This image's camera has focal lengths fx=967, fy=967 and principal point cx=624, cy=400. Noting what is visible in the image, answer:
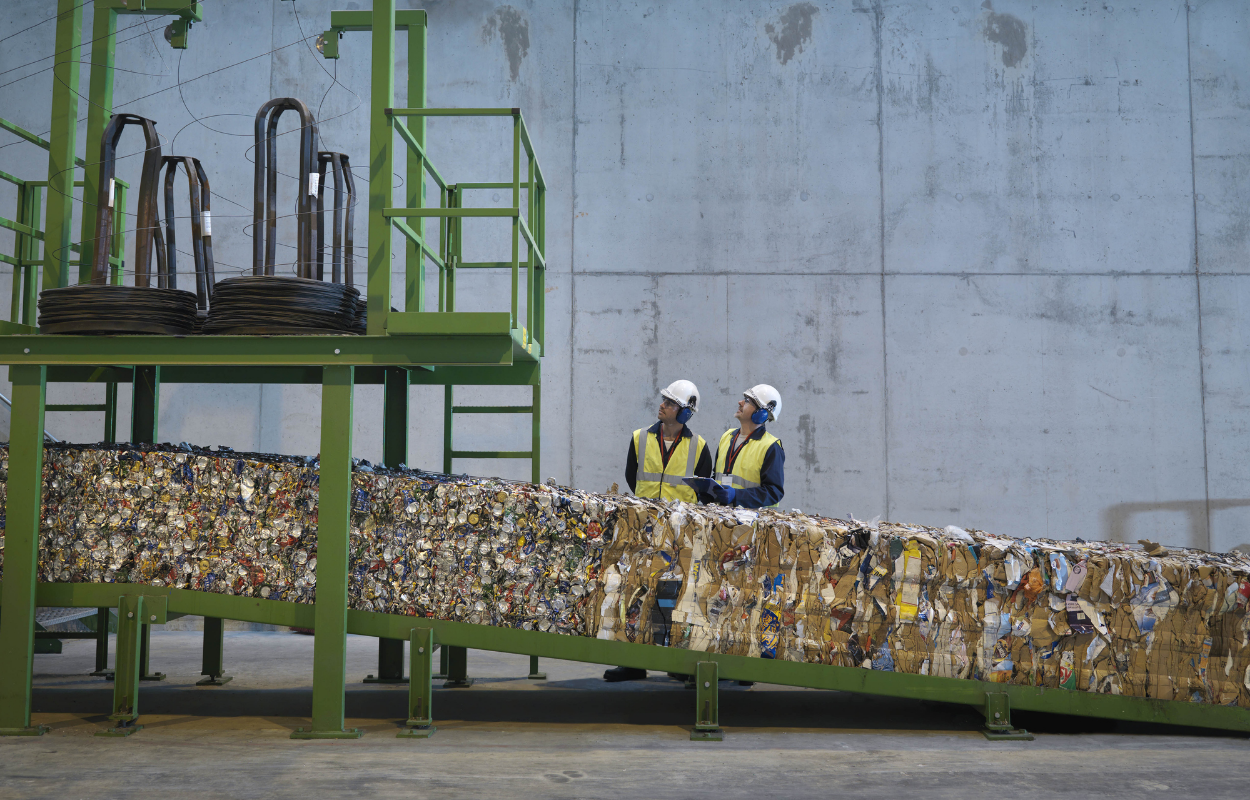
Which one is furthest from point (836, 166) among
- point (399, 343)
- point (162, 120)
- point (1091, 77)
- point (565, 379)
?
point (162, 120)

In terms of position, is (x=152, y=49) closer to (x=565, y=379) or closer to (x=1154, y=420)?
(x=565, y=379)

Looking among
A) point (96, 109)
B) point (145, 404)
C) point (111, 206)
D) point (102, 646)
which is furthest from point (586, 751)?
point (96, 109)

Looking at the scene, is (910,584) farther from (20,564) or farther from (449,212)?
(20,564)

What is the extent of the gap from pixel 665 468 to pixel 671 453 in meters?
0.12

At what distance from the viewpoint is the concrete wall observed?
10.0 meters

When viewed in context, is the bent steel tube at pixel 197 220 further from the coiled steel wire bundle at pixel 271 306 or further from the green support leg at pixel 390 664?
the green support leg at pixel 390 664

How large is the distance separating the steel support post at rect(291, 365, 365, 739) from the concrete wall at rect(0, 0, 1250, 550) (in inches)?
189

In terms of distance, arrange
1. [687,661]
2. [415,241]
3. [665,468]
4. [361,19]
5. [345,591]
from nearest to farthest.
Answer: [345,591] < [687,661] < [415,241] < [361,19] < [665,468]

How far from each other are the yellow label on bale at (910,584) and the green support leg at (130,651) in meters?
4.14

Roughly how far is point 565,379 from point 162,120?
530cm

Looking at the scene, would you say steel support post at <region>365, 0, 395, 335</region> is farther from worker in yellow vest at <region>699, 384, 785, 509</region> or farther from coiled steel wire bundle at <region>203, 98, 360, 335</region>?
worker in yellow vest at <region>699, 384, 785, 509</region>

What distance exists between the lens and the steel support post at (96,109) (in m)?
6.32

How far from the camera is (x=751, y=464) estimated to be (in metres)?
7.10

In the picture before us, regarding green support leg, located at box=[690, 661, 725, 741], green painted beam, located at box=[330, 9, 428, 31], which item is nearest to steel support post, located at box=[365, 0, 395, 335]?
green painted beam, located at box=[330, 9, 428, 31]
